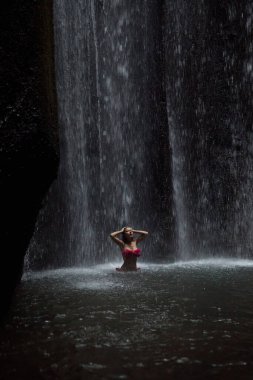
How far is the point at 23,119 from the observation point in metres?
4.02

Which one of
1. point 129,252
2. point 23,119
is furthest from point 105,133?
point 23,119

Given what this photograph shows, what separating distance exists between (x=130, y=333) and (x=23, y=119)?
224 cm

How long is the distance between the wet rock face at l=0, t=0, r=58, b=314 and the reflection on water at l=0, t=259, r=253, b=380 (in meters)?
0.95

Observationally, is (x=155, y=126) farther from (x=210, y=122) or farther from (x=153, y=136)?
(x=210, y=122)

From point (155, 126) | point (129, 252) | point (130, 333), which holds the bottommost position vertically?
point (130, 333)

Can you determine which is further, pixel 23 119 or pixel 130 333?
pixel 130 333

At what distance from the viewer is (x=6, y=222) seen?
4184 mm

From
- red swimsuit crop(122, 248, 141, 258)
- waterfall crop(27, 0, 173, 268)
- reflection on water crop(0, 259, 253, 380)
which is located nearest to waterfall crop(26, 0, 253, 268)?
waterfall crop(27, 0, 173, 268)

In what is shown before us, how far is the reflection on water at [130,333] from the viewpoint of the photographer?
3.23 meters

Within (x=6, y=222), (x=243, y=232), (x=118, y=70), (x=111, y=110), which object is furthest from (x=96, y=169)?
(x=6, y=222)

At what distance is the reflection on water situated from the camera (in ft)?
10.6

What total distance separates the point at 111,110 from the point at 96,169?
2317mm

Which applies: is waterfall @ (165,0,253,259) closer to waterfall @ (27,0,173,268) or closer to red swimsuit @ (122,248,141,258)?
waterfall @ (27,0,173,268)

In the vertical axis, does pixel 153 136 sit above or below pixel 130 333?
above
